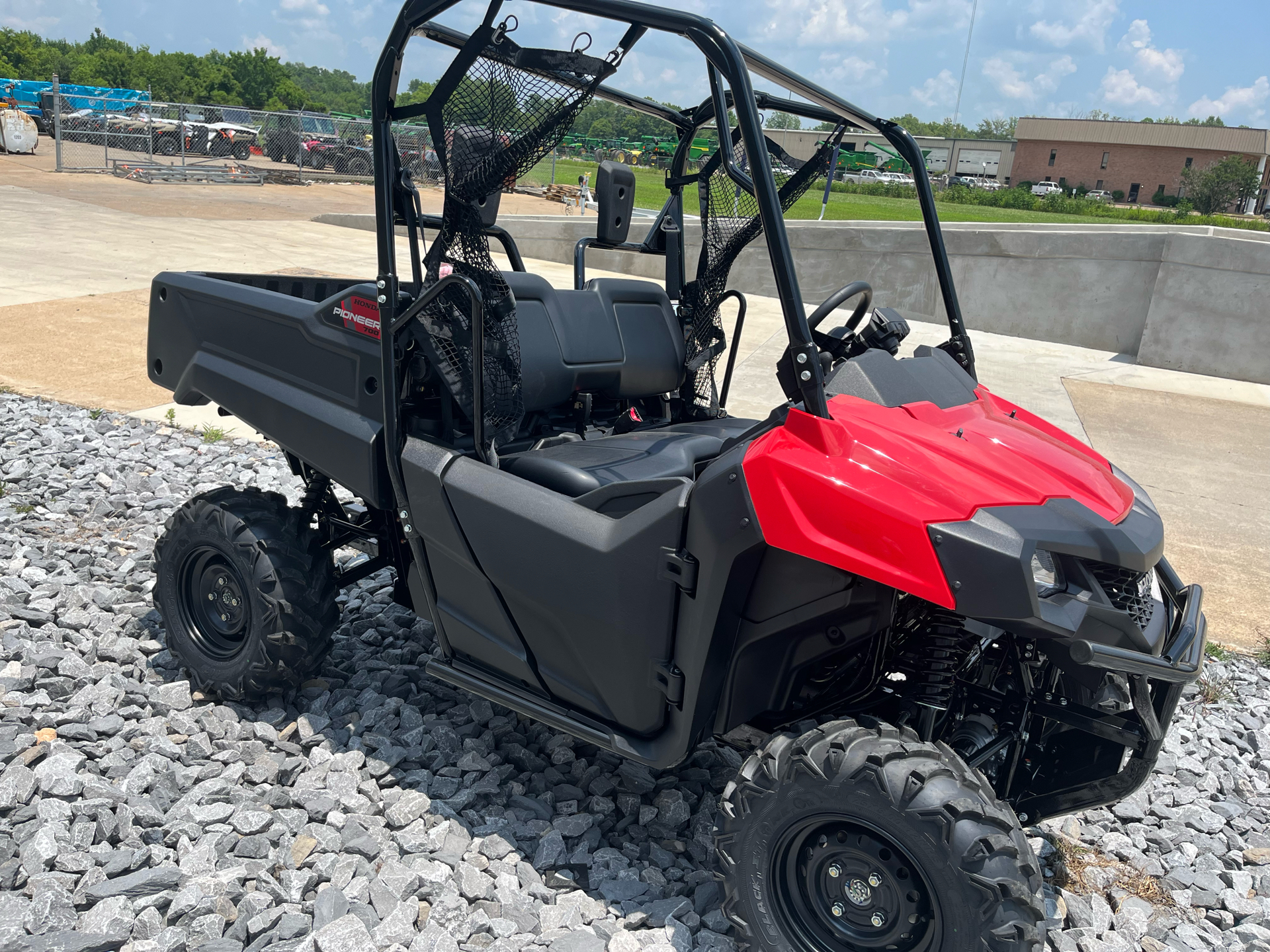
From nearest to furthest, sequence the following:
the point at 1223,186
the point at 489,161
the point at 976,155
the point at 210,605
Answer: the point at 489,161 < the point at 210,605 < the point at 1223,186 < the point at 976,155

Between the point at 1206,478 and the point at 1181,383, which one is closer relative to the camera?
the point at 1206,478

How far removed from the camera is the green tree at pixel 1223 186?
1991 inches

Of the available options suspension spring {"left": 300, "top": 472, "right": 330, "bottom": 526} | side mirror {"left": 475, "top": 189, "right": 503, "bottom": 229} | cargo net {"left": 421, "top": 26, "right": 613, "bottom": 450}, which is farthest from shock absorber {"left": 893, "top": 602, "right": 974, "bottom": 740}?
suspension spring {"left": 300, "top": 472, "right": 330, "bottom": 526}

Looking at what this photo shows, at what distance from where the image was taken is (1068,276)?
1220 centimetres

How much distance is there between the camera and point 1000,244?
12.5 metres

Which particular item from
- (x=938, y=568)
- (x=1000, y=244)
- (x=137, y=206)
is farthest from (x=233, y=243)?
(x=938, y=568)

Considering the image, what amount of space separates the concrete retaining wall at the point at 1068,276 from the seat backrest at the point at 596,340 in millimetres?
5310

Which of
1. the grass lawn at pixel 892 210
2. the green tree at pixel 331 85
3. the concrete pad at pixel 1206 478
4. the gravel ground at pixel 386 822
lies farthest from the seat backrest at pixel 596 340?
the green tree at pixel 331 85

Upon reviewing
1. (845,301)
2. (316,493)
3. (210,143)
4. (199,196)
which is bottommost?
(316,493)

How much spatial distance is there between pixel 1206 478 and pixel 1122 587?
549 cm

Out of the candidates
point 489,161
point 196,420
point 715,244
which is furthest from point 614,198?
point 196,420

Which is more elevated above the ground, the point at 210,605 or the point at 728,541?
the point at 728,541

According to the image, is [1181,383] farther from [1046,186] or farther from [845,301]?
[1046,186]

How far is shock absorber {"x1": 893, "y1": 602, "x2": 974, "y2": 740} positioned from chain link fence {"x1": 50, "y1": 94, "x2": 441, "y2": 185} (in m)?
22.6
